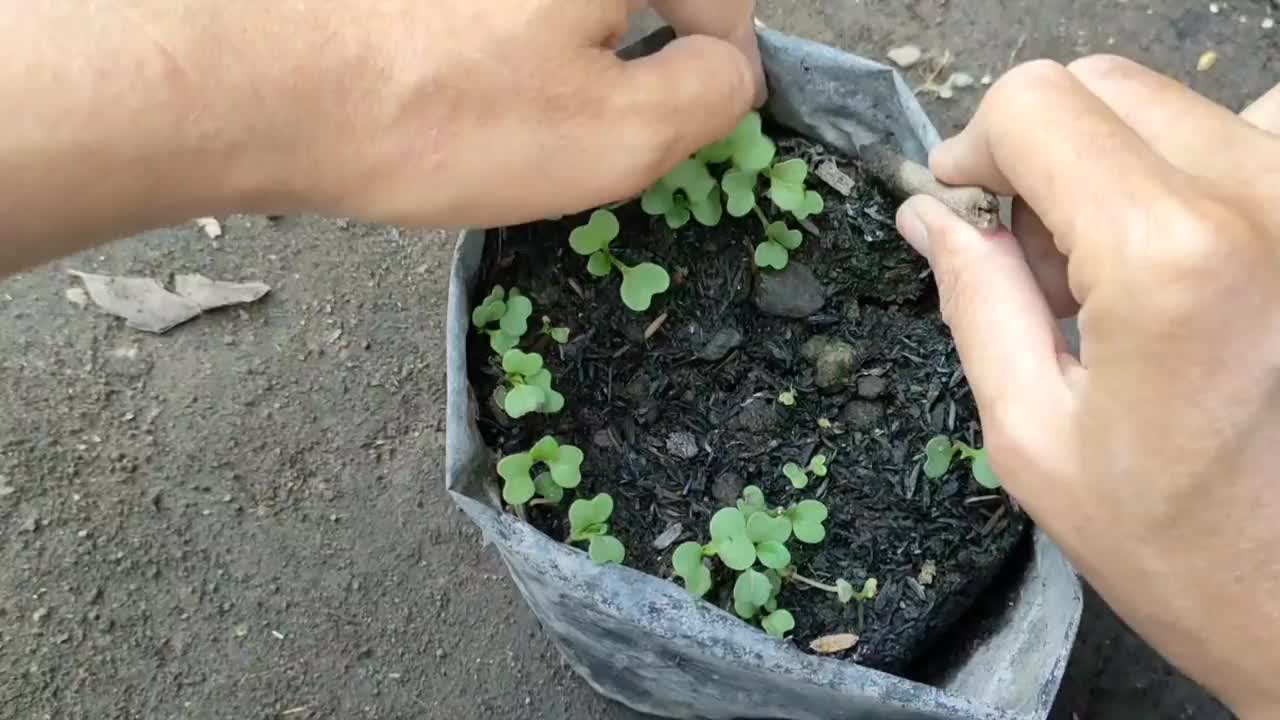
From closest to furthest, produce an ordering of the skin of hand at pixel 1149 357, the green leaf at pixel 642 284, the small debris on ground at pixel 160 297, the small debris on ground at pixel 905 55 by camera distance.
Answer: the skin of hand at pixel 1149 357 → the green leaf at pixel 642 284 → the small debris on ground at pixel 160 297 → the small debris on ground at pixel 905 55

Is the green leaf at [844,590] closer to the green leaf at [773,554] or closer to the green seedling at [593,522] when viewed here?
the green leaf at [773,554]

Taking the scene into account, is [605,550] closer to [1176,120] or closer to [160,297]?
[1176,120]

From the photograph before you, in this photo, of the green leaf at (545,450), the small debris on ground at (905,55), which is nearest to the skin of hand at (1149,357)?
the green leaf at (545,450)

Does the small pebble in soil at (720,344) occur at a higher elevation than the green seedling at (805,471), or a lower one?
higher

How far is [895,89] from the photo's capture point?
913 millimetres

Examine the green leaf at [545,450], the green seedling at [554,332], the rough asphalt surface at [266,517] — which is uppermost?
the green seedling at [554,332]

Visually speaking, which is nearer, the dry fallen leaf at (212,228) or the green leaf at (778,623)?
the green leaf at (778,623)

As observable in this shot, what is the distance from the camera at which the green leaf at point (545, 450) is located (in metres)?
0.86

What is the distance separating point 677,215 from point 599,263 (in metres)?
0.08

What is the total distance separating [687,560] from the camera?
86cm

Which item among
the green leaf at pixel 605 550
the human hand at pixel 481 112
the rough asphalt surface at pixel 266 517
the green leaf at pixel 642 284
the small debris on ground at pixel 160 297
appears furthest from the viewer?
the small debris on ground at pixel 160 297

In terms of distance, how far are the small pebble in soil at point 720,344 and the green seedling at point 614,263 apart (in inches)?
2.8

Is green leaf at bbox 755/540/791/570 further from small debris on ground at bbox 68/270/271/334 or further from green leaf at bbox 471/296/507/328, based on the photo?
small debris on ground at bbox 68/270/271/334

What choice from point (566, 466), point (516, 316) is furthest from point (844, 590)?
point (516, 316)
